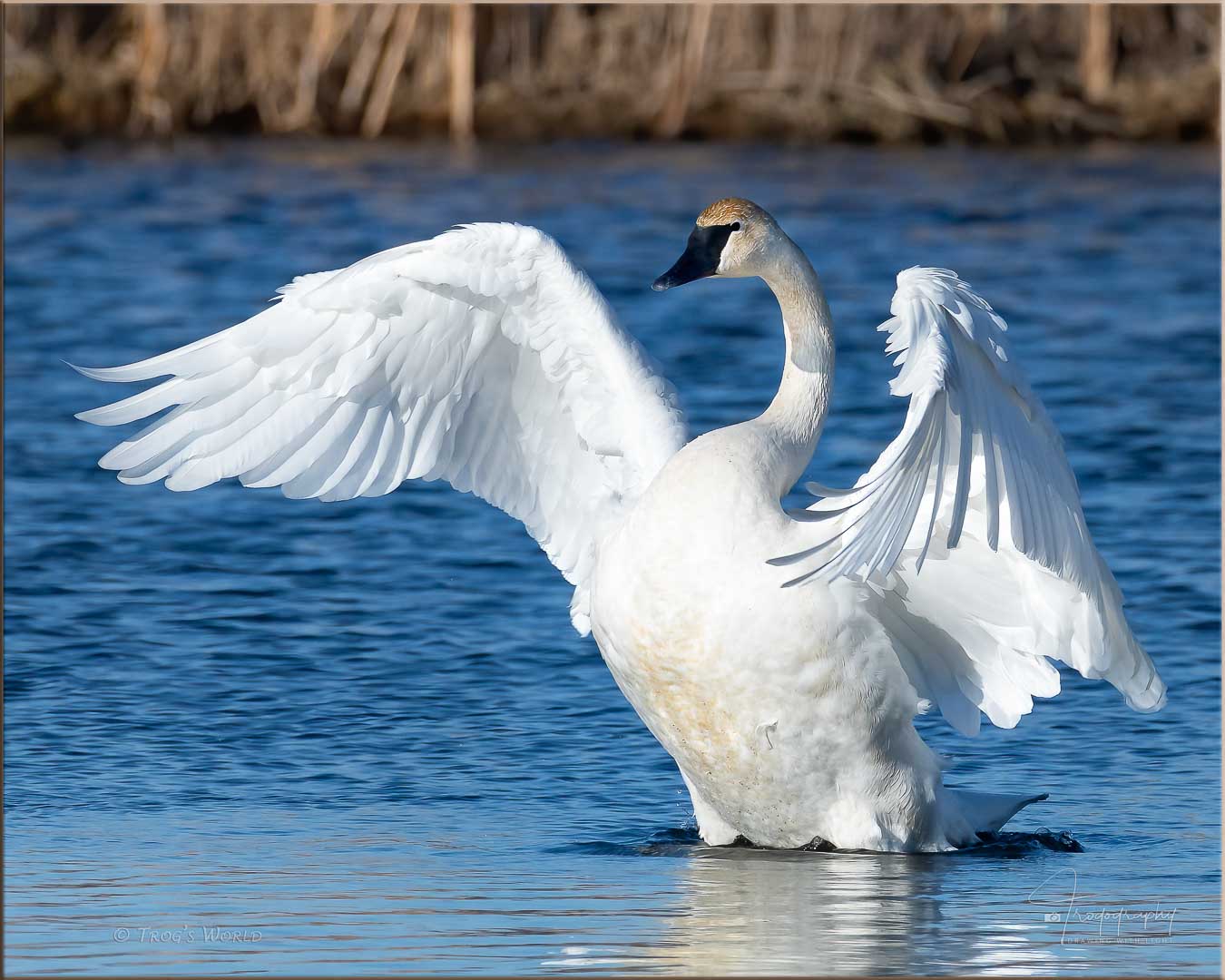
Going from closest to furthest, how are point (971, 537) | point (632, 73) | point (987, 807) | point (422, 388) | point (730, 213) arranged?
point (971, 537), point (730, 213), point (987, 807), point (422, 388), point (632, 73)

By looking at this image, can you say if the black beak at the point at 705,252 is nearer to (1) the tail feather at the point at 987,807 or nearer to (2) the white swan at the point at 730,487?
(2) the white swan at the point at 730,487

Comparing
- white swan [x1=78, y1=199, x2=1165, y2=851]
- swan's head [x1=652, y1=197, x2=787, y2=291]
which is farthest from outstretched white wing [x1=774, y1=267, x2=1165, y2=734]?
swan's head [x1=652, y1=197, x2=787, y2=291]

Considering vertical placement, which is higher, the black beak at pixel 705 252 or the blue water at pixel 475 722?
the black beak at pixel 705 252

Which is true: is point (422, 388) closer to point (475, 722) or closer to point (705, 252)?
point (705, 252)

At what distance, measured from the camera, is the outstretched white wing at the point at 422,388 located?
6.93 metres

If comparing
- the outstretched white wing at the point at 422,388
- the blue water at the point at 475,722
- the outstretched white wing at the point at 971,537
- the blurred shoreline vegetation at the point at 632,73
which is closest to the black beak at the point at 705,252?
the outstretched white wing at the point at 422,388

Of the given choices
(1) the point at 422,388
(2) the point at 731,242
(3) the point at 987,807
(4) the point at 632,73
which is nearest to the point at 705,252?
(2) the point at 731,242

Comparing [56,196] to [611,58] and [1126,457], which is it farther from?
[1126,457]

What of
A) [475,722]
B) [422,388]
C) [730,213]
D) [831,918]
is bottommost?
[475,722]

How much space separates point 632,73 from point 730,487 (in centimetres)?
2102

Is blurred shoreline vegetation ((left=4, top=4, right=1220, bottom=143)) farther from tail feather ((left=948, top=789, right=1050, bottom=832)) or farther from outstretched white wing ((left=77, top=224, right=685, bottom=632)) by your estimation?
tail feather ((left=948, top=789, right=1050, bottom=832))

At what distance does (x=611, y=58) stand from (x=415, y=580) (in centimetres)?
1691

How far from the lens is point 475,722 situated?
8.30 metres

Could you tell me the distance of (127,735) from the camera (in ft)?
26.3
